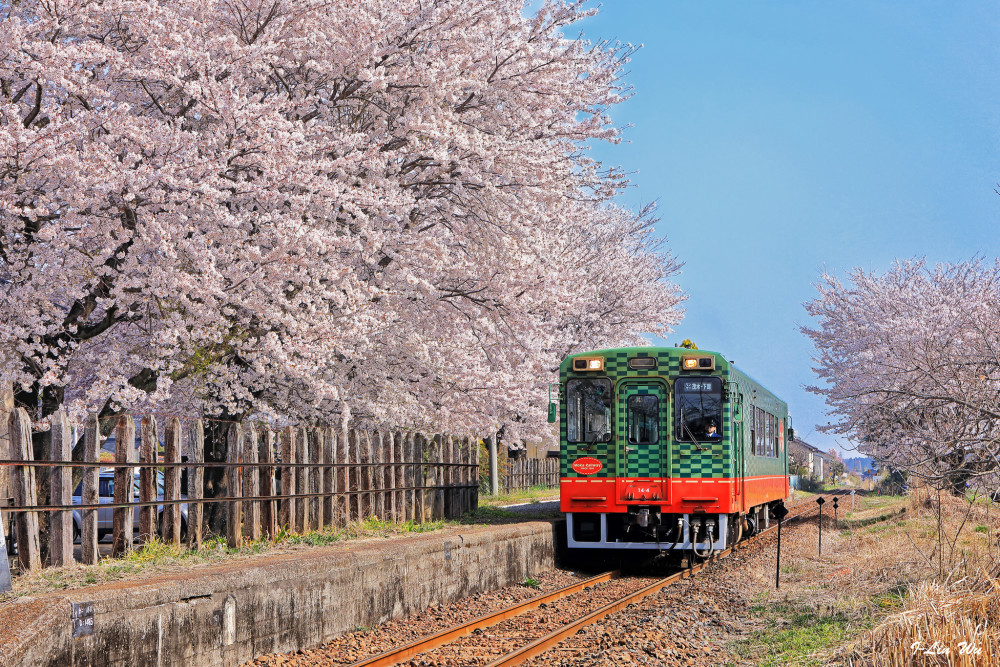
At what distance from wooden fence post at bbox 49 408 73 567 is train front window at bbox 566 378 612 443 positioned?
863cm

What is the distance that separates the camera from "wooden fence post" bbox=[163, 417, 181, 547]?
1045 centimetres

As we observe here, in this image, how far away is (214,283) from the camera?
13.2 metres

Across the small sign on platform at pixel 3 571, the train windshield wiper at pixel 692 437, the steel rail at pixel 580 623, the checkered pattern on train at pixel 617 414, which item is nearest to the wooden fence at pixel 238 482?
the small sign on platform at pixel 3 571

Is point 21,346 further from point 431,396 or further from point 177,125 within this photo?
point 431,396

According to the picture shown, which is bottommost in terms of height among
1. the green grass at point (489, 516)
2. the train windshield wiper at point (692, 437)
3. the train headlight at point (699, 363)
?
the green grass at point (489, 516)

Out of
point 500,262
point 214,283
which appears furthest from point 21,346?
point 500,262

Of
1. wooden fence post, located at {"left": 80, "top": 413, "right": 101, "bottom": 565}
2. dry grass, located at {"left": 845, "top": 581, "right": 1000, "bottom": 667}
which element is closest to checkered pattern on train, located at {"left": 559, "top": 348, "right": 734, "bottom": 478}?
dry grass, located at {"left": 845, "top": 581, "right": 1000, "bottom": 667}

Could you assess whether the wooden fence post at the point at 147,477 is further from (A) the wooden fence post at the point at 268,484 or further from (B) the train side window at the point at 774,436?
(B) the train side window at the point at 774,436

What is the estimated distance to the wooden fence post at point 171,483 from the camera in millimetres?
10453

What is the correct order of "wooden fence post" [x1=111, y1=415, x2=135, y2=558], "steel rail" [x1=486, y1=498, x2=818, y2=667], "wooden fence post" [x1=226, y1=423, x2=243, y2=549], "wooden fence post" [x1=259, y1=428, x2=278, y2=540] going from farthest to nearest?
1. "wooden fence post" [x1=259, y1=428, x2=278, y2=540]
2. "wooden fence post" [x1=226, y1=423, x2=243, y2=549]
3. "wooden fence post" [x1=111, y1=415, x2=135, y2=558]
4. "steel rail" [x1=486, y1=498, x2=818, y2=667]

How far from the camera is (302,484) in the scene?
43.1 feet

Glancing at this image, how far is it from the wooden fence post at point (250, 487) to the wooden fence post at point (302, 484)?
1007 mm

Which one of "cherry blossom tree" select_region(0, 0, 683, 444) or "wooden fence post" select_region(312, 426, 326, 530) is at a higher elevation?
"cherry blossom tree" select_region(0, 0, 683, 444)

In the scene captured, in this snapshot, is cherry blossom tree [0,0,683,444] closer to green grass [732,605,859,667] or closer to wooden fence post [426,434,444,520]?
wooden fence post [426,434,444,520]
